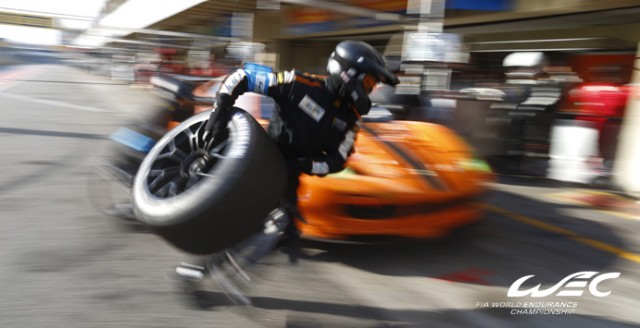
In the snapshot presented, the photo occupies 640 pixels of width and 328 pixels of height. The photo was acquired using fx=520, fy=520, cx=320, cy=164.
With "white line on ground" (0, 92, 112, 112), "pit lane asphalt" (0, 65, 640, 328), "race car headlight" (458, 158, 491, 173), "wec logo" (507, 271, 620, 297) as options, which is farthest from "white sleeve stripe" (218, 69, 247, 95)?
"white line on ground" (0, 92, 112, 112)

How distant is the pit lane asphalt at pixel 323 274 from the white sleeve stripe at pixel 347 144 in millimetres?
959

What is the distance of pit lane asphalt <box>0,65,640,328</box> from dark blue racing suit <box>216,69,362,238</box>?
0.66 meters

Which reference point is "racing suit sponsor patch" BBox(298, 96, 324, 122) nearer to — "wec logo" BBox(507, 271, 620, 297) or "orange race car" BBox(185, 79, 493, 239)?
"orange race car" BBox(185, 79, 493, 239)

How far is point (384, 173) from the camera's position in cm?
412

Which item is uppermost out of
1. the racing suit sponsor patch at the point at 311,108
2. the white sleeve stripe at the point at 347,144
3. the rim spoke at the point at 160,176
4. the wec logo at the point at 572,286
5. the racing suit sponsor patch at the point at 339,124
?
the racing suit sponsor patch at the point at 311,108

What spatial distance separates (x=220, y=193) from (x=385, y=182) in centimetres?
183

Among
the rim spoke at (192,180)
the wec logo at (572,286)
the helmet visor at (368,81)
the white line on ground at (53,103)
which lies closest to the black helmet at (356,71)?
the helmet visor at (368,81)

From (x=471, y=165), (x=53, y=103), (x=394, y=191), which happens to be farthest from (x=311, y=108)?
(x=53, y=103)

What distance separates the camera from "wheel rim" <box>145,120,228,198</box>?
286cm

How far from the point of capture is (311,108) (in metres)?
2.85

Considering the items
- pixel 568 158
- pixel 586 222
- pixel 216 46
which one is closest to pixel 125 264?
→ pixel 586 222

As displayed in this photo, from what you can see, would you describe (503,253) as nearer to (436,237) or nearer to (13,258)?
(436,237)

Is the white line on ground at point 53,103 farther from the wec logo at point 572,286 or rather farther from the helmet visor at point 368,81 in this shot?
the wec logo at point 572,286

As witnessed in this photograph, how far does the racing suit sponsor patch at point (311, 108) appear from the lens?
2848 millimetres
